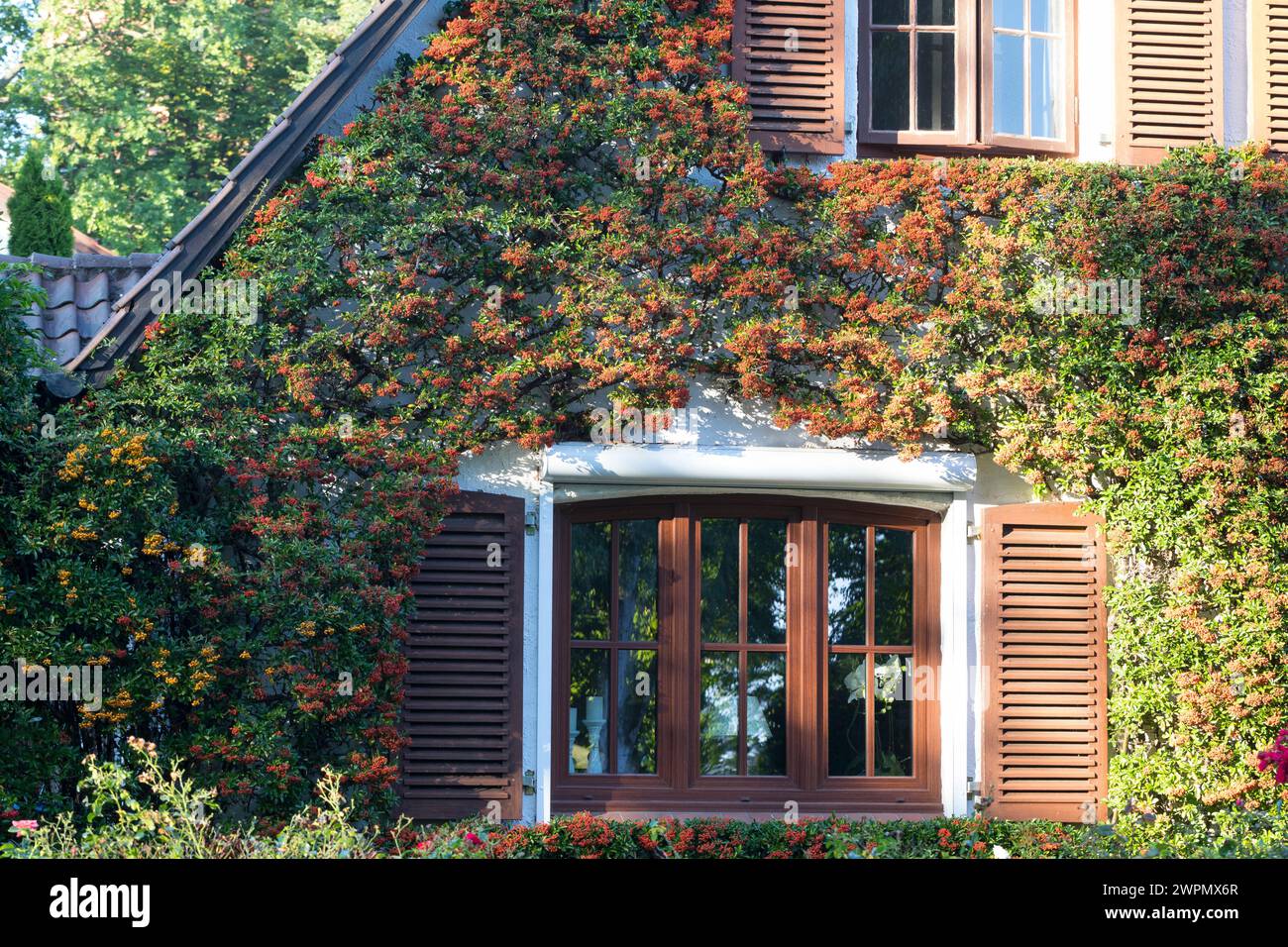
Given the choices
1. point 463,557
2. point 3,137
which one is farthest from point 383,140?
point 3,137

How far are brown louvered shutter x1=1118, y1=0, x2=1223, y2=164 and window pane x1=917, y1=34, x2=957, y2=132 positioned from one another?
0.95 m

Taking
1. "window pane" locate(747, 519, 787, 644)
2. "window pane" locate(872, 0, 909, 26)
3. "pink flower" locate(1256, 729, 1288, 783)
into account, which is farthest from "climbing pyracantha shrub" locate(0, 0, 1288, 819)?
"pink flower" locate(1256, 729, 1288, 783)

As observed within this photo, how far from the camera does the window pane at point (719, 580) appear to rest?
8.75 m

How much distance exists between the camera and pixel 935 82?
9.30m

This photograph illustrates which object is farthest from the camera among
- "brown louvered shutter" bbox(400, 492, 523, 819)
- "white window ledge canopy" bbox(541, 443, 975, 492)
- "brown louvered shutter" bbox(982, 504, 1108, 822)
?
"brown louvered shutter" bbox(982, 504, 1108, 822)

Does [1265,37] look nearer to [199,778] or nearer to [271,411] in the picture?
[271,411]

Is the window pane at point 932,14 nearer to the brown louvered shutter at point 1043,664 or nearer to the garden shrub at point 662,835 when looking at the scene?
the brown louvered shutter at point 1043,664

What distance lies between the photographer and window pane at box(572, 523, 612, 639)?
8.70 metres

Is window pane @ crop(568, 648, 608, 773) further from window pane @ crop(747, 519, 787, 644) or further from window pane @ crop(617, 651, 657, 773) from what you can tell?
window pane @ crop(747, 519, 787, 644)

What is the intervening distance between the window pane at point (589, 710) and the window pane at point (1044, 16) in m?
4.37

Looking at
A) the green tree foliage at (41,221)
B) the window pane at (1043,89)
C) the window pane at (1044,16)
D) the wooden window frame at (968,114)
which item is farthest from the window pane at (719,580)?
the green tree foliage at (41,221)

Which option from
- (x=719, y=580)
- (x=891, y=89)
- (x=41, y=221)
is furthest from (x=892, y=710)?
(x=41, y=221)

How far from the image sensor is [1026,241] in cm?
862
